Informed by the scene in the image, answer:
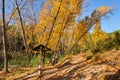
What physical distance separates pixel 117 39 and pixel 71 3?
40.5 ft

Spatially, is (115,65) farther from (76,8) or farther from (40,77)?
(76,8)

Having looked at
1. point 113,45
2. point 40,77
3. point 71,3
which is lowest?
point 40,77

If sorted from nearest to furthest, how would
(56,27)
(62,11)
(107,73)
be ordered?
(107,73) < (62,11) < (56,27)

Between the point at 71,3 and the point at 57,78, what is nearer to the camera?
the point at 57,78

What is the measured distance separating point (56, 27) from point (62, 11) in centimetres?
254

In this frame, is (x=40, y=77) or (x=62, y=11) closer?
(x=40, y=77)

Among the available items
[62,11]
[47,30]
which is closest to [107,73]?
[62,11]

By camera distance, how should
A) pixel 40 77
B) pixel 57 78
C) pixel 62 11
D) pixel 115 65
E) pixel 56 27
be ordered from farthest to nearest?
pixel 56 27, pixel 62 11, pixel 40 77, pixel 57 78, pixel 115 65

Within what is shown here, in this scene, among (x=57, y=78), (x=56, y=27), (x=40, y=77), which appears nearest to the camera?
(x=57, y=78)

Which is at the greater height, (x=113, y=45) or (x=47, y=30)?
(x=47, y=30)

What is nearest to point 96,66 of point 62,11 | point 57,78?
point 57,78

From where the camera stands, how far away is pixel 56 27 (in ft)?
91.4

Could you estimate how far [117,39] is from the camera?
49.0 ft

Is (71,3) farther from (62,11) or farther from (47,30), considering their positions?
(47,30)
